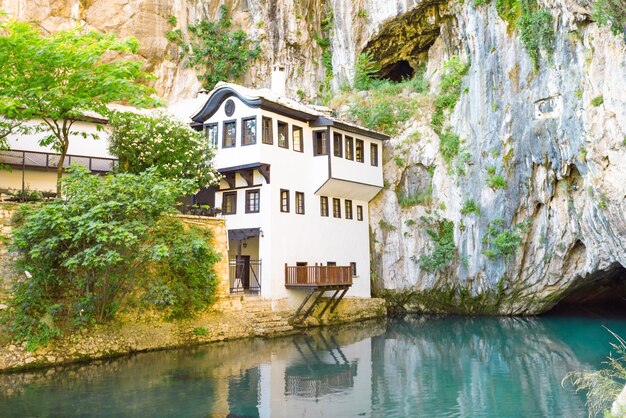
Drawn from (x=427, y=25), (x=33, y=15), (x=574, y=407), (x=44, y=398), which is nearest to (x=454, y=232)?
(x=427, y=25)

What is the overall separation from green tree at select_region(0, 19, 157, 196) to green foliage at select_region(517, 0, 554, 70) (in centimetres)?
1497

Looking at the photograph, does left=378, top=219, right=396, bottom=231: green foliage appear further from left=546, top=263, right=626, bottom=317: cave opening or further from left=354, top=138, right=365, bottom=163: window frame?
left=546, top=263, right=626, bottom=317: cave opening

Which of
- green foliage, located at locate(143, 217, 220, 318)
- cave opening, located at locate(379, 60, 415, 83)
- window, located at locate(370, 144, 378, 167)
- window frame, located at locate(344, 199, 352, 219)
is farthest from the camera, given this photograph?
cave opening, located at locate(379, 60, 415, 83)

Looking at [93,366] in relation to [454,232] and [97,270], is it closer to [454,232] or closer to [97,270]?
[97,270]

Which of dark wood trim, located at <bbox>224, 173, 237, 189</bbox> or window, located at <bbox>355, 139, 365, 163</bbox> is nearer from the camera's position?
dark wood trim, located at <bbox>224, 173, 237, 189</bbox>

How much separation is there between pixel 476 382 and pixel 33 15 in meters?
30.1

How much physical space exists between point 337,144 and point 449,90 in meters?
7.64

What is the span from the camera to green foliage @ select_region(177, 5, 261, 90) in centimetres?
3488

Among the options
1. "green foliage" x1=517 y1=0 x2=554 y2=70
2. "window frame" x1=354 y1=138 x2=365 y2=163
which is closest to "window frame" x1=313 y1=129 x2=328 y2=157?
"window frame" x1=354 y1=138 x2=365 y2=163

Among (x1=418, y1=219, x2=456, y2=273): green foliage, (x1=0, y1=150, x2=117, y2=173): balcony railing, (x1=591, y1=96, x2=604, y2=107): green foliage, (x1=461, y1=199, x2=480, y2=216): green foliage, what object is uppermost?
(x1=591, y1=96, x2=604, y2=107): green foliage

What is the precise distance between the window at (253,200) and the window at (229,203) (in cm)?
76

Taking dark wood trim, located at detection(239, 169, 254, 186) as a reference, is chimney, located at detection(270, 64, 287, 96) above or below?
above

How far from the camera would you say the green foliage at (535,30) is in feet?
71.6

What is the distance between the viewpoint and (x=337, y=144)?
2762 cm
